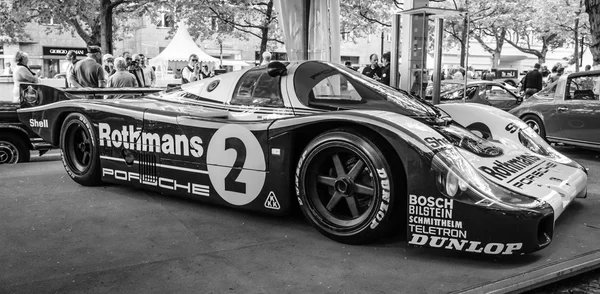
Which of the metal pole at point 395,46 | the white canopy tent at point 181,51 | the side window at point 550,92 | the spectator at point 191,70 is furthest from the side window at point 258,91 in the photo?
the white canopy tent at point 181,51

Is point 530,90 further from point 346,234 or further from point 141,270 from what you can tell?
point 141,270

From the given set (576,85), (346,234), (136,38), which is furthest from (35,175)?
(136,38)

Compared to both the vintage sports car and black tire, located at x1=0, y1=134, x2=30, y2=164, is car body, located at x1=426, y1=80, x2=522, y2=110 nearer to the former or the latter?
the vintage sports car

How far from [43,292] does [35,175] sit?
3826 millimetres

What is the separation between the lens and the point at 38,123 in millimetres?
6156

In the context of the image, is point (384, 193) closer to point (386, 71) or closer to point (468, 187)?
point (468, 187)

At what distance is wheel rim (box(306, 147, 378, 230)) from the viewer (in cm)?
381

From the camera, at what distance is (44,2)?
16469 mm

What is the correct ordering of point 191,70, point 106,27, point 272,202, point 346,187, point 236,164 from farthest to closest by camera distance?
point 106,27 < point 191,70 < point 236,164 < point 272,202 < point 346,187

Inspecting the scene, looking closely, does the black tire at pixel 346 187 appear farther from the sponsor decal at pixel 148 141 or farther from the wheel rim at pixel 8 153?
the wheel rim at pixel 8 153

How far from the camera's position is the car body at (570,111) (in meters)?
8.08

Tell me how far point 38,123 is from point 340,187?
3.98 m

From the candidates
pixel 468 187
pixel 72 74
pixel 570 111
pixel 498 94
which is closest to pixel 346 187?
pixel 468 187

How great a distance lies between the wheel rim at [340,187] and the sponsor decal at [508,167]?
816mm
